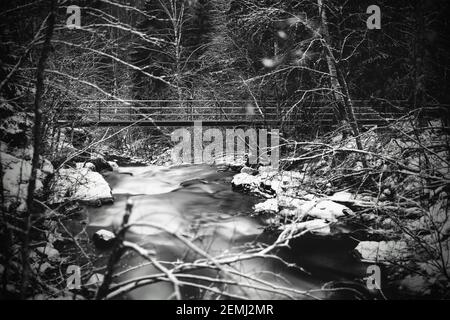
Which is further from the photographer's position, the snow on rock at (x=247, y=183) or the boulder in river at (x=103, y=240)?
the snow on rock at (x=247, y=183)

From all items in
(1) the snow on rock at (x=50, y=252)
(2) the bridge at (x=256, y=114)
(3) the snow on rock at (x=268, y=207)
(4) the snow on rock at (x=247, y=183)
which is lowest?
(1) the snow on rock at (x=50, y=252)

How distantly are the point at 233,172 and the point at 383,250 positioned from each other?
31.4ft

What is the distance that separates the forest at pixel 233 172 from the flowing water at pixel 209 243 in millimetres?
58

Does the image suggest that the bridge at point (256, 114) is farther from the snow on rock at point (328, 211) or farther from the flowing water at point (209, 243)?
the flowing water at point (209, 243)

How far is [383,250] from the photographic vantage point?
678 centimetres

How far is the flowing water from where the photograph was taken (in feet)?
11.7

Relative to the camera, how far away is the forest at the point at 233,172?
3443 millimetres

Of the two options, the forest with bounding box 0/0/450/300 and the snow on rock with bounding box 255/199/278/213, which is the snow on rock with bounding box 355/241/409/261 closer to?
the forest with bounding box 0/0/450/300

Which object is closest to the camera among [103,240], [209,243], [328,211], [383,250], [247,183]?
[383,250]

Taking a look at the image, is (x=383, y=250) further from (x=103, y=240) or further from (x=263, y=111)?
(x=263, y=111)

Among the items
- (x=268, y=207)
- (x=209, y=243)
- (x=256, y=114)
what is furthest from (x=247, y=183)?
(x=209, y=243)

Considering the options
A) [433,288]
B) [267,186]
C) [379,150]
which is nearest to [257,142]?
[267,186]

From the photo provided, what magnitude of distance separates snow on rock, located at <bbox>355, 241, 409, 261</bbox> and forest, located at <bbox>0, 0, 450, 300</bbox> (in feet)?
0.15

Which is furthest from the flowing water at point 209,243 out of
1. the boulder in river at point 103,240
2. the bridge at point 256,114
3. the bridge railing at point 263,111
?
the bridge railing at point 263,111
